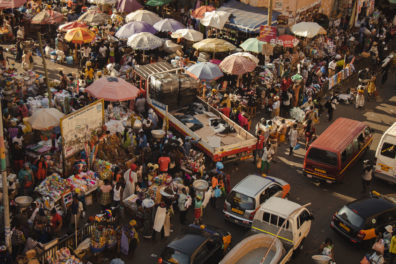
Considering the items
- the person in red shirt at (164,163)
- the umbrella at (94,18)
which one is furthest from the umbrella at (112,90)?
the umbrella at (94,18)

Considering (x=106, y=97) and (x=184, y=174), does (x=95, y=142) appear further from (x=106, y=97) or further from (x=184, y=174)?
(x=184, y=174)

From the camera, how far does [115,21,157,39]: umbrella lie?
2561 cm

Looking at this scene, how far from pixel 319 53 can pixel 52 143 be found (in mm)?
17351

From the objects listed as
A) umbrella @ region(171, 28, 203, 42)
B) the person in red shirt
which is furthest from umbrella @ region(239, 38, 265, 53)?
the person in red shirt

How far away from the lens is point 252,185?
14336 millimetres

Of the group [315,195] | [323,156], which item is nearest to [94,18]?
[323,156]

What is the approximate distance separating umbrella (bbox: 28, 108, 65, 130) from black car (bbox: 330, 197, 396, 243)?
1013cm

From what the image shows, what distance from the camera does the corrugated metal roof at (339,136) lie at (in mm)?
16328

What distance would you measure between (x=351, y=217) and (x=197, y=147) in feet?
20.5

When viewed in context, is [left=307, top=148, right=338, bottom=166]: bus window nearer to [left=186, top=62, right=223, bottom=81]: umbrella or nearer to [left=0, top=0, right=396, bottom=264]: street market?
[left=0, top=0, right=396, bottom=264]: street market

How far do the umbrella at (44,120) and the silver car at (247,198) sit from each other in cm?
690

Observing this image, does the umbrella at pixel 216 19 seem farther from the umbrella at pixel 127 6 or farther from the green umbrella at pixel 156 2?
the umbrella at pixel 127 6

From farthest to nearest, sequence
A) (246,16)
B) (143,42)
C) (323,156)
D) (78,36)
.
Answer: (246,16) → (143,42) → (78,36) → (323,156)

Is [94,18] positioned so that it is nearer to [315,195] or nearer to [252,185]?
[252,185]
